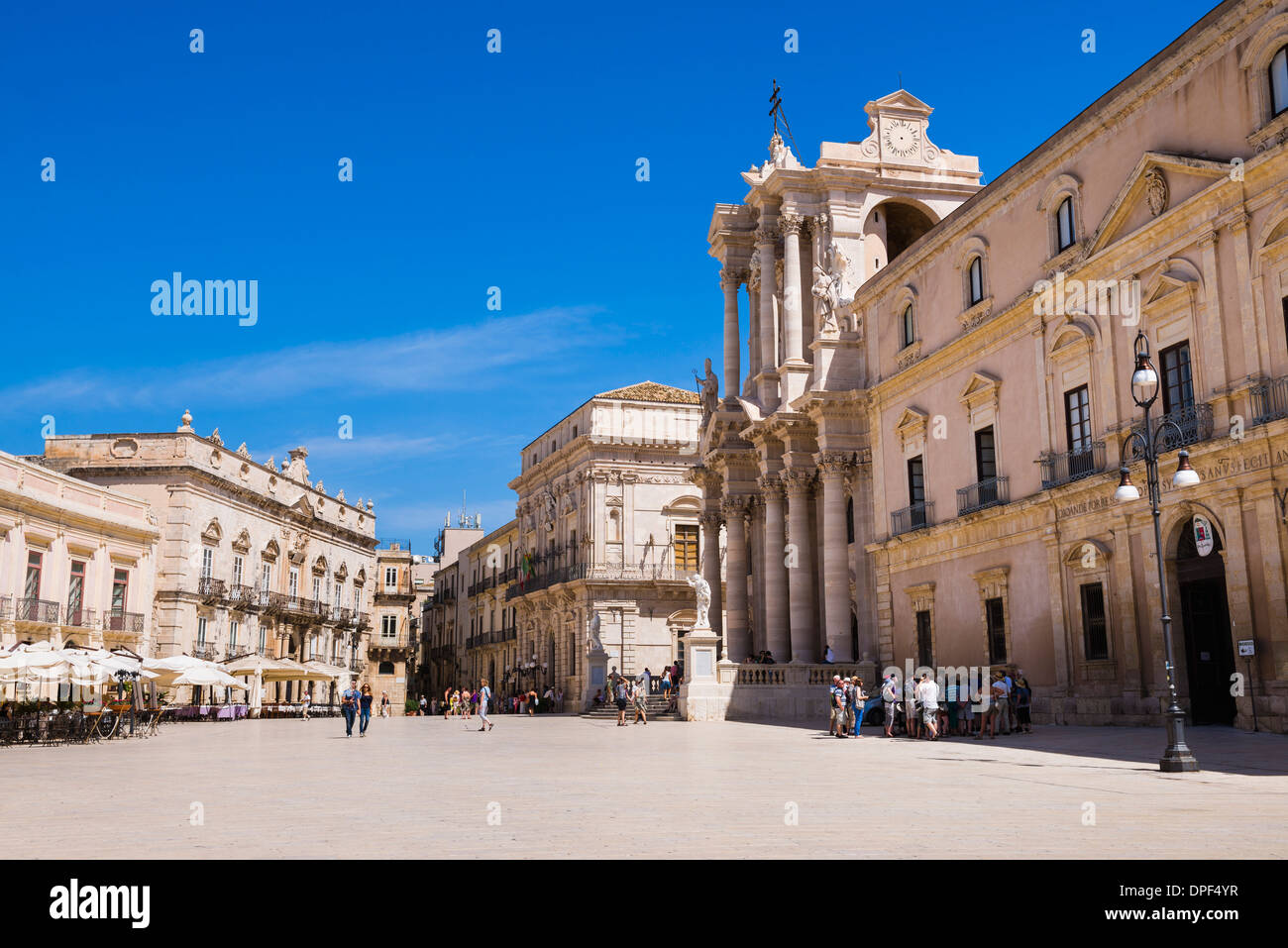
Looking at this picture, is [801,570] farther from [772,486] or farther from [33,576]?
[33,576]

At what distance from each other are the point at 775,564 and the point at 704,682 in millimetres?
5695

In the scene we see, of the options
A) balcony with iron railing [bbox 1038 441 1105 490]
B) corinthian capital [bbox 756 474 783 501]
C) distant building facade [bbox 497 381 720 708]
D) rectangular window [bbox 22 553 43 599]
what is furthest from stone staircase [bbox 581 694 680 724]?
rectangular window [bbox 22 553 43 599]

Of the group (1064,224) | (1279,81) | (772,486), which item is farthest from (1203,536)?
(772,486)

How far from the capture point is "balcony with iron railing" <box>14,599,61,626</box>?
39.3 metres

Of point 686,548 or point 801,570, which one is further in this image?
point 686,548

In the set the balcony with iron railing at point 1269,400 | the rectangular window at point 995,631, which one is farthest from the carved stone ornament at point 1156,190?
the rectangular window at point 995,631

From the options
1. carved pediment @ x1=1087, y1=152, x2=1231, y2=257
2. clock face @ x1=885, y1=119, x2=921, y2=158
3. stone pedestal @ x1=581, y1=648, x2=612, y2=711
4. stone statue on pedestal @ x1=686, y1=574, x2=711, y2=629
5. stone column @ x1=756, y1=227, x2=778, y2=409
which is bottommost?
stone pedestal @ x1=581, y1=648, x2=612, y2=711

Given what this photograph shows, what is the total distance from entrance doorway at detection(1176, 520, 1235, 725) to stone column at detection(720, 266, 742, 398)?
22.7 m

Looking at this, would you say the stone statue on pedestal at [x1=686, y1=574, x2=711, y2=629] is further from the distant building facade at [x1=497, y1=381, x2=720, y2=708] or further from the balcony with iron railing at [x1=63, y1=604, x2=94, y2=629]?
the balcony with iron railing at [x1=63, y1=604, x2=94, y2=629]

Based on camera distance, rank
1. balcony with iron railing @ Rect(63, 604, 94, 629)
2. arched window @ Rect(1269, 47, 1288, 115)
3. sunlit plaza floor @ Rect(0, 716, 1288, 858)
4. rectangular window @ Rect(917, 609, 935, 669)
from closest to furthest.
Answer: sunlit plaza floor @ Rect(0, 716, 1288, 858) → arched window @ Rect(1269, 47, 1288, 115) → rectangular window @ Rect(917, 609, 935, 669) → balcony with iron railing @ Rect(63, 604, 94, 629)

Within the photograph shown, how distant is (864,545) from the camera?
110ft

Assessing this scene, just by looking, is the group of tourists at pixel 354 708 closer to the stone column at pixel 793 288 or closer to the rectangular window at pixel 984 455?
the stone column at pixel 793 288

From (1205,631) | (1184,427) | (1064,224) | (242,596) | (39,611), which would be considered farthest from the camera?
(242,596)

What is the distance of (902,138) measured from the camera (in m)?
38.3
